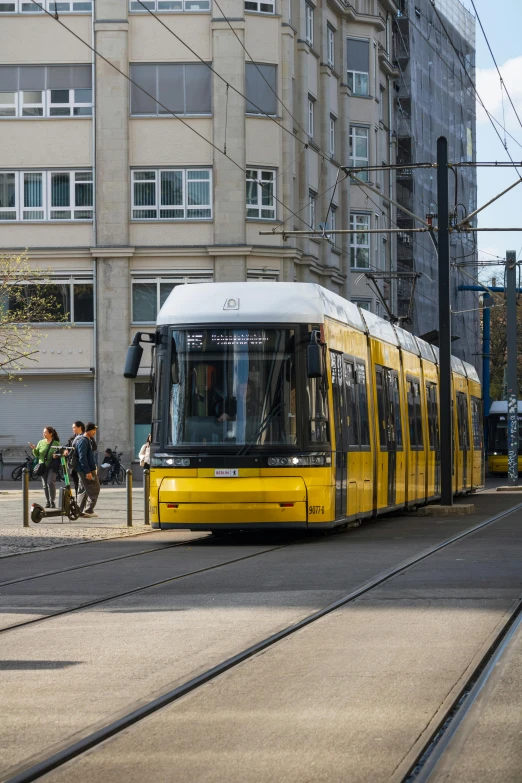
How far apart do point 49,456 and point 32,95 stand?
22.0 meters

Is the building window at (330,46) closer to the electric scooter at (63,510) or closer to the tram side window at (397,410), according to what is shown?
the tram side window at (397,410)

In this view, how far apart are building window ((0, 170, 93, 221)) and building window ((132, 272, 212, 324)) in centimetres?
268

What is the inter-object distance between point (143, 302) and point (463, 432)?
545 inches

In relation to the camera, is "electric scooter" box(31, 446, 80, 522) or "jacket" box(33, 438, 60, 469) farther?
"jacket" box(33, 438, 60, 469)

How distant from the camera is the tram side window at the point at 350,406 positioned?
765 inches

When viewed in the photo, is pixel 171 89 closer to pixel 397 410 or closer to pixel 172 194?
pixel 172 194

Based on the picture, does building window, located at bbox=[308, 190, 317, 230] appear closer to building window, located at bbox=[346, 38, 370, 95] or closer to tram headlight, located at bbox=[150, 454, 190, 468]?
building window, located at bbox=[346, 38, 370, 95]

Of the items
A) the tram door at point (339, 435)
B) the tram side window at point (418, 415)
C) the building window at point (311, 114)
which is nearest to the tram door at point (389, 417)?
the tram side window at point (418, 415)

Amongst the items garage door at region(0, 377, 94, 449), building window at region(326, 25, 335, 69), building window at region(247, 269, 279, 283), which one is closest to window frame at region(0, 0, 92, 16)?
building window at region(247, 269, 279, 283)

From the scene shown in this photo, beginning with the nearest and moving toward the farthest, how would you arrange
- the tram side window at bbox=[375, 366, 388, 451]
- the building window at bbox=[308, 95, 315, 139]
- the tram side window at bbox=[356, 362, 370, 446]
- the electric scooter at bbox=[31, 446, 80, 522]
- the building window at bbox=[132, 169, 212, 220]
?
1. the tram side window at bbox=[356, 362, 370, 446]
2. the electric scooter at bbox=[31, 446, 80, 522]
3. the tram side window at bbox=[375, 366, 388, 451]
4. the building window at bbox=[132, 169, 212, 220]
5. the building window at bbox=[308, 95, 315, 139]

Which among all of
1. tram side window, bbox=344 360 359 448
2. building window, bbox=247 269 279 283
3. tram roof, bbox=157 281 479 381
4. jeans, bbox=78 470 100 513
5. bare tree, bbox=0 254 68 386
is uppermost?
building window, bbox=247 269 279 283

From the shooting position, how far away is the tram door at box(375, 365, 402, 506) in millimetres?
22438

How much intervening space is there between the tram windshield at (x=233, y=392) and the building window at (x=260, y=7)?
29.3 meters

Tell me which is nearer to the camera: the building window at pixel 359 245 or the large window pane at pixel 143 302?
the large window pane at pixel 143 302
